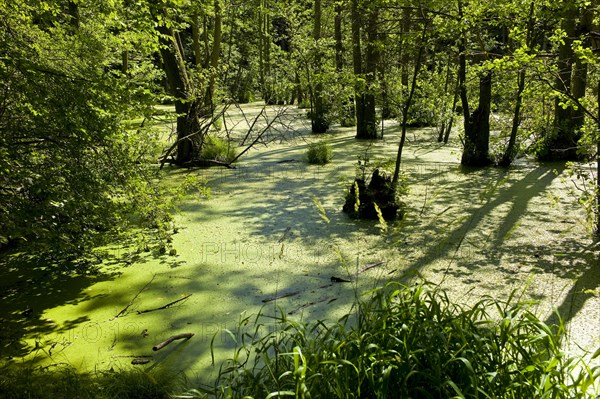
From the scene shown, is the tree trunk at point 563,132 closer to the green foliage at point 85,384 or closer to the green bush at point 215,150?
the green bush at point 215,150

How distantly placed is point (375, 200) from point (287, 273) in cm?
164

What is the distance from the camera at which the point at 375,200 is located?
4.98 m

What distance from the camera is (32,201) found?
278 centimetres

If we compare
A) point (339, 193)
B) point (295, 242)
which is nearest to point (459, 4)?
point (339, 193)

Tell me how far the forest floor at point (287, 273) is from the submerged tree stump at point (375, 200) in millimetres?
167

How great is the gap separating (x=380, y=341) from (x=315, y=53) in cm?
1038

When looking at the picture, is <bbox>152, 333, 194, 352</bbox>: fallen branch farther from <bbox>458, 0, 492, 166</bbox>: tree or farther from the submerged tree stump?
<bbox>458, 0, 492, 166</bbox>: tree

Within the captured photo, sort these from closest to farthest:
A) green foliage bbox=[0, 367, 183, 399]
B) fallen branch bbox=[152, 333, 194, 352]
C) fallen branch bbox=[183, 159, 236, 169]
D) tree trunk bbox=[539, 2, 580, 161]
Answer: green foliage bbox=[0, 367, 183, 399]
fallen branch bbox=[152, 333, 194, 352]
tree trunk bbox=[539, 2, 580, 161]
fallen branch bbox=[183, 159, 236, 169]

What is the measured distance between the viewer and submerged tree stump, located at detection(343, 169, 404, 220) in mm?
4922

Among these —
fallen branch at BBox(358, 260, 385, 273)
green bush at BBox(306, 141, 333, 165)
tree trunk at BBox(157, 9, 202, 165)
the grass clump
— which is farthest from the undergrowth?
green bush at BBox(306, 141, 333, 165)

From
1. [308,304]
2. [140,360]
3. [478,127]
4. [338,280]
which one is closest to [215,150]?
[478,127]

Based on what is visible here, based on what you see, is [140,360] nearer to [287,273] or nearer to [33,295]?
[33,295]

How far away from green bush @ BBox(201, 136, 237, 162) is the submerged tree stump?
3.43 meters

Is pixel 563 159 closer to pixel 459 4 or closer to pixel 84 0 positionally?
pixel 459 4
